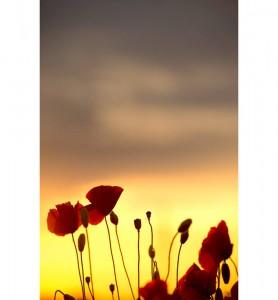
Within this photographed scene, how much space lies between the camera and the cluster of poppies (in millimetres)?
1859

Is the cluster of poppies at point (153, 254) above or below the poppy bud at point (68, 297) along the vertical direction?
above

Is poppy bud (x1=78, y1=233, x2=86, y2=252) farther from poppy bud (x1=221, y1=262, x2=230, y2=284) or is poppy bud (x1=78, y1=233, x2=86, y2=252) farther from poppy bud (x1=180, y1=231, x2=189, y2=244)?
poppy bud (x1=221, y1=262, x2=230, y2=284)

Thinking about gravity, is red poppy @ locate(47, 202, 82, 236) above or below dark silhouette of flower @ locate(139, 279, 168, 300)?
above

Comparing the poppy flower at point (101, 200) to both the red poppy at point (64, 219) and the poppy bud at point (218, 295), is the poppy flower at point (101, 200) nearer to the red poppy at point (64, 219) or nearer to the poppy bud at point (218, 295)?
the red poppy at point (64, 219)

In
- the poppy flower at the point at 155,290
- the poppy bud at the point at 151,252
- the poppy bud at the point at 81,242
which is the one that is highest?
the poppy bud at the point at 81,242

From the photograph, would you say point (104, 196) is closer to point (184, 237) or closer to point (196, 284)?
point (184, 237)

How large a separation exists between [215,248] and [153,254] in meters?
0.20

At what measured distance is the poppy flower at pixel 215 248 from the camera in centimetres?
188

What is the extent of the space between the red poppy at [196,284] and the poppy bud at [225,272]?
3 cm
